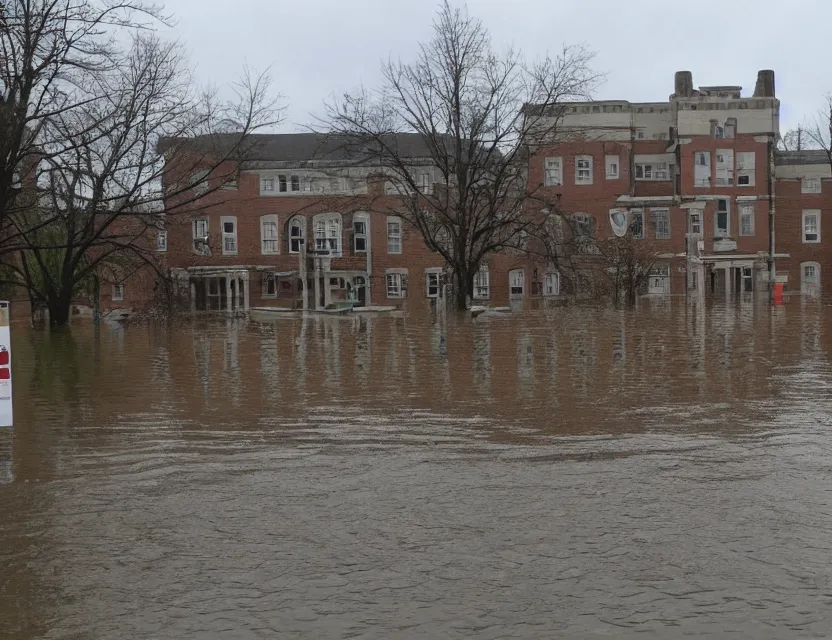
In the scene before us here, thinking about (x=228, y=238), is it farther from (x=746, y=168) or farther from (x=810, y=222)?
(x=810, y=222)

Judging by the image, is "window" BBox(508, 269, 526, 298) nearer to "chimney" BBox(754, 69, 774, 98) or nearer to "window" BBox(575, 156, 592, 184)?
"window" BBox(575, 156, 592, 184)

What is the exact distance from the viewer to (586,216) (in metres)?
63.0

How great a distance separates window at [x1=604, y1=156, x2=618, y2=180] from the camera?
6378cm

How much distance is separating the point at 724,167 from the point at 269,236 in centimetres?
2855

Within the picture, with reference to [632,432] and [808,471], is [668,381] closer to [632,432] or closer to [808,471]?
[632,432]

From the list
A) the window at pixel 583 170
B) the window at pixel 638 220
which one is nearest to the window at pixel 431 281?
the window at pixel 583 170

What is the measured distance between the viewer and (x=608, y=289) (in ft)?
173

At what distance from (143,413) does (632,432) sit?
5437mm

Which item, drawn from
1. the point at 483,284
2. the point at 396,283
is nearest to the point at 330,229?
the point at 396,283

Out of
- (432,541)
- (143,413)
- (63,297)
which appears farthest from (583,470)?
(63,297)

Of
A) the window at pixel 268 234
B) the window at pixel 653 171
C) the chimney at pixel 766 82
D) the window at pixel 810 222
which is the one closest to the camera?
the window at pixel 268 234

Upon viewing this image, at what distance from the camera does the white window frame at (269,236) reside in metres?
62.0

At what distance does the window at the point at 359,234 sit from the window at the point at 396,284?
89.2 inches

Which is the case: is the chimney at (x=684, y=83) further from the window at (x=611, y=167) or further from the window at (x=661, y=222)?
the window at (x=661, y=222)
